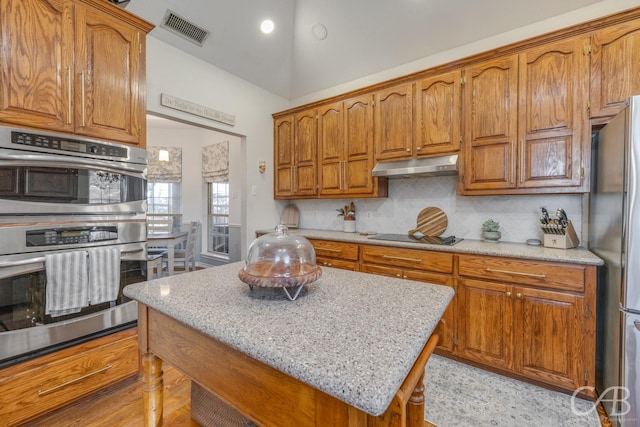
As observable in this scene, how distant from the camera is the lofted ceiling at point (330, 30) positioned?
8.03 feet

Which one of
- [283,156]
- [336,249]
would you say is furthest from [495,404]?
[283,156]

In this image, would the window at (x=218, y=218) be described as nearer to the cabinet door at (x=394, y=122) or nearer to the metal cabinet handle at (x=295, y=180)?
the metal cabinet handle at (x=295, y=180)

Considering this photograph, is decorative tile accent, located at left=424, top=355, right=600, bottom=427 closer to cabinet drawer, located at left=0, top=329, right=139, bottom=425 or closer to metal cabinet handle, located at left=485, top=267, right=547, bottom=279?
metal cabinet handle, located at left=485, top=267, right=547, bottom=279

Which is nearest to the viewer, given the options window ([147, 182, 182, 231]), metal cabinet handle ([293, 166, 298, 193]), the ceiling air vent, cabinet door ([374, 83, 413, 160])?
the ceiling air vent

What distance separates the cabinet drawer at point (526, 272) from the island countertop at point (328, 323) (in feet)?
3.87

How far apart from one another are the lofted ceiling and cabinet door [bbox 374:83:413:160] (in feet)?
1.76

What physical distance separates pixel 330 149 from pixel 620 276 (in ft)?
8.29

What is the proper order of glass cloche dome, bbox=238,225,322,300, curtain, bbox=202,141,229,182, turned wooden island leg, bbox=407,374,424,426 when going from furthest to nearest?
curtain, bbox=202,141,229,182 < turned wooden island leg, bbox=407,374,424,426 < glass cloche dome, bbox=238,225,322,300

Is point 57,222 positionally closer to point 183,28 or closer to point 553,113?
point 183,28

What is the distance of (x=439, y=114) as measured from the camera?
254cm

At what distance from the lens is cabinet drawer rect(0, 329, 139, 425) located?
1.42m

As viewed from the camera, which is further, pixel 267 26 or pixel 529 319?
pixel 267 26

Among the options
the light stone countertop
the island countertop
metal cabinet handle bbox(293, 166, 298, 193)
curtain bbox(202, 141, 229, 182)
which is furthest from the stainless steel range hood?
curtain bbox(202, 141, 229, 182)

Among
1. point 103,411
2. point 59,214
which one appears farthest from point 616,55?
point 103,411
